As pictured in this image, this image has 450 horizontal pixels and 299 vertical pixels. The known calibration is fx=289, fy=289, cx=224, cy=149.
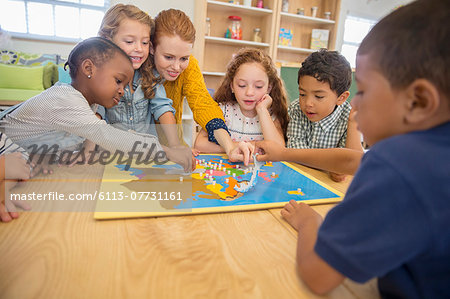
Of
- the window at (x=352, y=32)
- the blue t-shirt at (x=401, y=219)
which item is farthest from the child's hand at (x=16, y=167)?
the window at (x=352, y=32)

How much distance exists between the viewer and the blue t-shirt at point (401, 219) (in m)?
0.34

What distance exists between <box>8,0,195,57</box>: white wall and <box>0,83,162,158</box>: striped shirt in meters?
3.83

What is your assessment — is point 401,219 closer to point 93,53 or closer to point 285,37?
point 93,53

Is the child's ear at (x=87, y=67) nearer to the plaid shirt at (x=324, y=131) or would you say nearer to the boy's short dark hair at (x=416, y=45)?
the boy's short dark hair at (x=416, y=45)

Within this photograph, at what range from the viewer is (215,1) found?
384cm

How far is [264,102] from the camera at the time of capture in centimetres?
151

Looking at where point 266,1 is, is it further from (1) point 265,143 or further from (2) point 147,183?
(2) point 147,183

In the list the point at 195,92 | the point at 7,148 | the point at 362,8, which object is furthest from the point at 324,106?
the point at 362,8

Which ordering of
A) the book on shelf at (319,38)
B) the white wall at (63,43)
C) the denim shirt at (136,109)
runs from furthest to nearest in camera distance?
the book on shelf at (319,38) → the white wall at (63,43) → the denim shirt at (136,109)

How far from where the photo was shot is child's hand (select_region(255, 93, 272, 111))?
4.91ft

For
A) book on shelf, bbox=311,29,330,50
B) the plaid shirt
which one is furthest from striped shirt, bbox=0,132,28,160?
book on shelf, bbox=311,29,330,50

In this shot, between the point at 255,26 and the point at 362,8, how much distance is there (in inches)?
103

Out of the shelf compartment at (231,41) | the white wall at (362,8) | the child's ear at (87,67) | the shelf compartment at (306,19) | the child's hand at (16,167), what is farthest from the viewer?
the white wall at (362,8)

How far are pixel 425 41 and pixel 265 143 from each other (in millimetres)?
798
